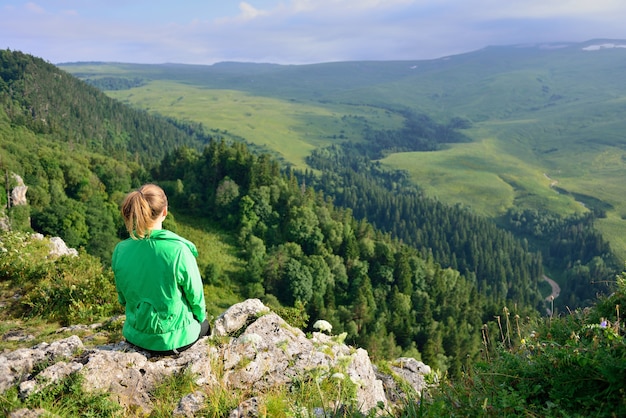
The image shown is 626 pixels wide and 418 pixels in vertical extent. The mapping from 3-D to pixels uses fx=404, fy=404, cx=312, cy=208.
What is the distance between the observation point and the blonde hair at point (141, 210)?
23.0 ft

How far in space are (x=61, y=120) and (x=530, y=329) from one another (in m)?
223

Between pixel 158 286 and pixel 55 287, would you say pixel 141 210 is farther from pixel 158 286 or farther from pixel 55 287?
pixel 55 287

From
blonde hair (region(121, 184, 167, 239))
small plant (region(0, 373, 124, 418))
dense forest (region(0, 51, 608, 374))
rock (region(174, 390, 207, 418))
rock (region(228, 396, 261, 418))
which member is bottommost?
dense forest (region(0, 51, 608, 374))

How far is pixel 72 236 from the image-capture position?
5169 centimetres

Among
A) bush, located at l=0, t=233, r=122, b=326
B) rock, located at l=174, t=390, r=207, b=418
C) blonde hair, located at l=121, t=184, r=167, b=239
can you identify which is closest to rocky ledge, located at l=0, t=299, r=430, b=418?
rock, located at l=174, t=390, r=207, b=418

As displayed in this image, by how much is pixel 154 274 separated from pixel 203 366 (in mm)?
2189

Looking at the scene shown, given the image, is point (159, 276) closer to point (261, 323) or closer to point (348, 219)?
point (261, 323)

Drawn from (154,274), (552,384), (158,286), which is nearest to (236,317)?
(158,286)

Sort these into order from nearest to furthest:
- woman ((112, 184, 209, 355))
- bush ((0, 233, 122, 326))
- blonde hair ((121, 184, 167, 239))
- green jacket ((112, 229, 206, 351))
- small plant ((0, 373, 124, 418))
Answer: small plant ((0, 373, 124, 418)) < blonde hair ((121, 184, 167, 239)) < woman ((112, 184, 209, 355)) < green jacket ((112, 229, 206, 351)) < bush ((0, 233, 122, 326))

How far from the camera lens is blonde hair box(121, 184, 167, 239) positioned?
7.00 m

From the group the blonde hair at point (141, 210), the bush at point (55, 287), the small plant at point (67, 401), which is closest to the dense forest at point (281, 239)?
the bush at point (55, 287)

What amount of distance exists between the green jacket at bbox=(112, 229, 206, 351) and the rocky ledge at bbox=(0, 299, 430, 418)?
537 millimetres

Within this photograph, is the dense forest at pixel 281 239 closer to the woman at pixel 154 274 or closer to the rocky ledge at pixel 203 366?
the rocky ledge at pixel 203 366

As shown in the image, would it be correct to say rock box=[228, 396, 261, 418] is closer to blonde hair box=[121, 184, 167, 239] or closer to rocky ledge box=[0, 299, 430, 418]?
rocky ledge box=[0, 299, 430, 418]
